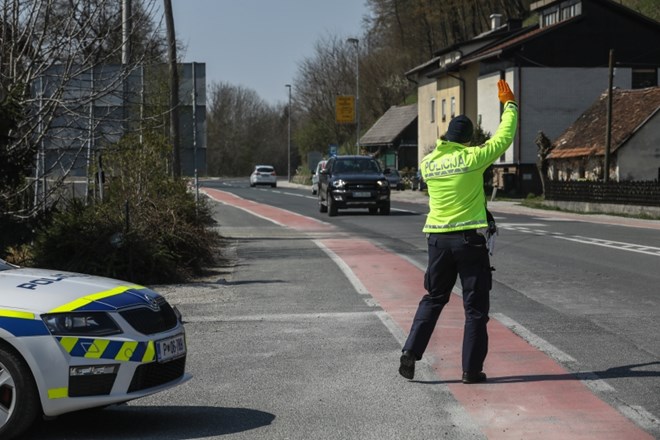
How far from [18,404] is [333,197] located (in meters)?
28.0

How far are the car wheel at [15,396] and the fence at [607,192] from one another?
3062 cm

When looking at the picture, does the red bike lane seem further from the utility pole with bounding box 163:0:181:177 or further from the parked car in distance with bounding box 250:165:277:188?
the parked car in distance with bounding box 250:165:277:188

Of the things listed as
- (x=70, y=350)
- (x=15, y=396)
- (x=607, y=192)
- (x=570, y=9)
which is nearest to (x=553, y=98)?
(x=570, y=9)

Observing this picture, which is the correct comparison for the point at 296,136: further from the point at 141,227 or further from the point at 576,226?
the point at 141,227

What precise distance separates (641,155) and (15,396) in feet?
141

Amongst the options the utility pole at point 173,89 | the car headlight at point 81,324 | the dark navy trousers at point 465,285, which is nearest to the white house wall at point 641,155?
the utility pole at point 173,89

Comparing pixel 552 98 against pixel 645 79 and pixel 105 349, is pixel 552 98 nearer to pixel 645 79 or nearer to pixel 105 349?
pixel 645 79

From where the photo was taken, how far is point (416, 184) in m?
65.1

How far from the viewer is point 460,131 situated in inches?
296

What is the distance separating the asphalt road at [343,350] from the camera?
6262 millimetres

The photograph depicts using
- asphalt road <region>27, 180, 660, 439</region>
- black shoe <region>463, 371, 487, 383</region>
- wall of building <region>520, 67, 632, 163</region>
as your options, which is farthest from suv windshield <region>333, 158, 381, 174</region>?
black shoe <region>463, 371, 487, 383</region>

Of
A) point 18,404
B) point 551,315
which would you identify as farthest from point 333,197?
point 18,404

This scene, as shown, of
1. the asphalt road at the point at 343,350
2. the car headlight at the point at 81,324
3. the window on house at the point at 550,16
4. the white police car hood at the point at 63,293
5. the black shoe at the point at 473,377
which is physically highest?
the window on house at the point at 550,16

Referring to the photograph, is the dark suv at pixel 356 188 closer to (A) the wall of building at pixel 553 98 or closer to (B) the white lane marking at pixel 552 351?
(B) the white lane marking at pixel 552 351
